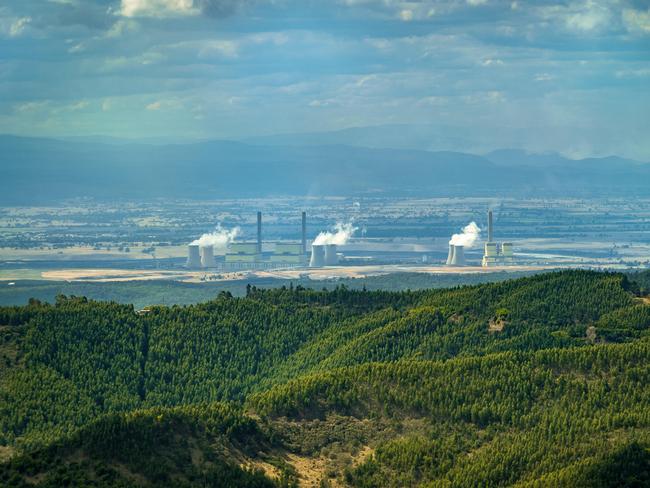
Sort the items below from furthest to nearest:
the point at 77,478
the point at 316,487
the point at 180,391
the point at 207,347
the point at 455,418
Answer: the point at 207,347
the point at 180,391
the point at 455,418
the point at 316,487
the point at 77,478

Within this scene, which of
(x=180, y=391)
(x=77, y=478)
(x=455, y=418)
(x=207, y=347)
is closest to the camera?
Answer: (x=77, y=478)

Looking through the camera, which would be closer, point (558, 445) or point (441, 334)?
point (558, 445)

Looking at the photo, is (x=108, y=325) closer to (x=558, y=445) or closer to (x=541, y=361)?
(x=541, y=361)

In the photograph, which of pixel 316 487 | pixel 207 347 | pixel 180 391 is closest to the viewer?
pixel 316 487

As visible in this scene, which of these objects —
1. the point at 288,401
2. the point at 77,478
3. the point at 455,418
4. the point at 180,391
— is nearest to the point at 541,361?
the point at 455,418

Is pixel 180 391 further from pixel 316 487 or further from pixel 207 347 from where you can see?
pixel 316 487

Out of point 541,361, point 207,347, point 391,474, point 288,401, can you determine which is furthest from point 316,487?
point 207,347
